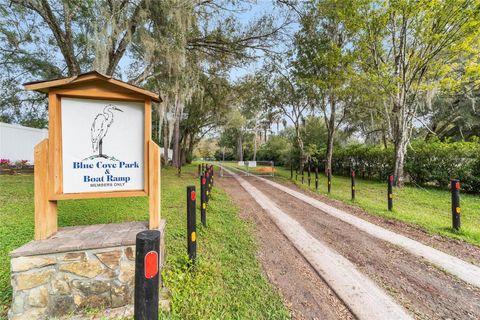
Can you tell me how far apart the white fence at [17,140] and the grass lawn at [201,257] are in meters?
6.93

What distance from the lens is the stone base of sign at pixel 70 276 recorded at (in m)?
1.94

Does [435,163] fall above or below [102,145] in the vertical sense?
below

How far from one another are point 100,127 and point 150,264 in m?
1.99

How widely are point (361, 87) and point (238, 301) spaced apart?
33.4 ft

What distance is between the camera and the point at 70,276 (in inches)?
80.3

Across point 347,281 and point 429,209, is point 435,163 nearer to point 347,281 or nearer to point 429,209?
point 429,209

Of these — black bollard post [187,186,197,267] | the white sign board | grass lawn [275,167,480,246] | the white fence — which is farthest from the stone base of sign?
the white fence

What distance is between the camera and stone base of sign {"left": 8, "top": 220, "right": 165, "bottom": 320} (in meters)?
1.94

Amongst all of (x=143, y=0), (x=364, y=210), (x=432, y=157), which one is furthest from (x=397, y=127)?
(x=143, y=0)

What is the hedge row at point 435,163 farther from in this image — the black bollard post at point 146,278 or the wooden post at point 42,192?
the wooden post at point 42,192

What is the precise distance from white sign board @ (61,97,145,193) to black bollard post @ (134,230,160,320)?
1622mm

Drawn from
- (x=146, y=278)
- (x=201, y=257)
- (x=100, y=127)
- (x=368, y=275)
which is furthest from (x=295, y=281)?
(x=100, y=127)

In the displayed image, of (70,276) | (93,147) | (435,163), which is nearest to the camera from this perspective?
(70,276)

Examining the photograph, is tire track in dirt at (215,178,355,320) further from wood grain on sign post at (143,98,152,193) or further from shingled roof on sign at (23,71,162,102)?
shingled roof on sign at (23,71,162,102)
